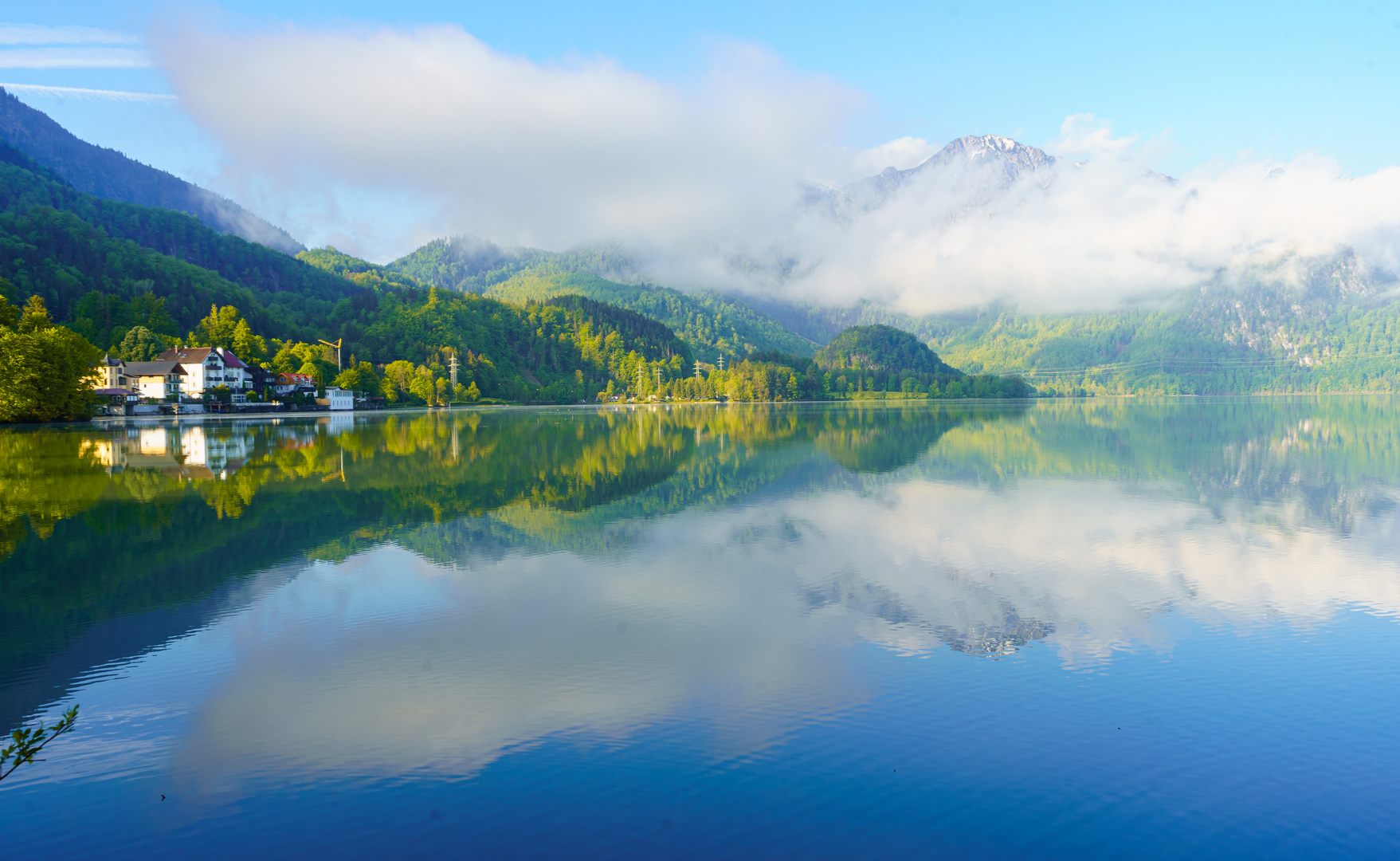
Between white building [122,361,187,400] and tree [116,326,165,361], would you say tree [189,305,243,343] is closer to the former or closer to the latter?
tree [116,326,165,361]

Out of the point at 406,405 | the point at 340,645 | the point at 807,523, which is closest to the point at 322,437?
the point at 807,523

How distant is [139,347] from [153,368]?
9.13m

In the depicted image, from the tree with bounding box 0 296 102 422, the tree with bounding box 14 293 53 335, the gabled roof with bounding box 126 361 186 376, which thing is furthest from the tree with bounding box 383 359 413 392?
the tree with bounding box 14 293 53 335

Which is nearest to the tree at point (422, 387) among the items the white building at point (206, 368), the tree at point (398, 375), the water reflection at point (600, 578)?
the tree at point (398, 375)

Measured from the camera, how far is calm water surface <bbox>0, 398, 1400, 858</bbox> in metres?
6.38

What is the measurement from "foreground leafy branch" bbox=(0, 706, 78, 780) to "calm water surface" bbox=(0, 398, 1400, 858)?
215 mm

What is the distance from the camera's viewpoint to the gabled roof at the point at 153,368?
94.6 meters

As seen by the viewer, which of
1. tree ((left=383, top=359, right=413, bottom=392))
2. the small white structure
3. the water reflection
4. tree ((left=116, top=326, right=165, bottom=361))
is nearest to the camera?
the water reflection

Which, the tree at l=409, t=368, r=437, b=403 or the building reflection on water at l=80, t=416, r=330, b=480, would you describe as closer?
the building reflection on water at l=80, t=416, r=330, b=480

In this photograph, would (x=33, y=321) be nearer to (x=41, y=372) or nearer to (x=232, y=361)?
(x=41, y=372)

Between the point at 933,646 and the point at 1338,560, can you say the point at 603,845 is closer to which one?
the point at 933,646

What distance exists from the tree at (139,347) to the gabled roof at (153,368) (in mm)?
3988

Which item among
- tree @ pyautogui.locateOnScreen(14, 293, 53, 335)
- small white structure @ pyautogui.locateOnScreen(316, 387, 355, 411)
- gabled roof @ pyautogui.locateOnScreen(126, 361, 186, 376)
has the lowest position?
small white structure @ pyautogui.locateOnScreen(316, 387, 355, 411)

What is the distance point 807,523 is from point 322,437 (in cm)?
4085
